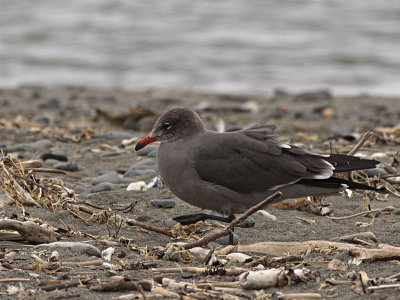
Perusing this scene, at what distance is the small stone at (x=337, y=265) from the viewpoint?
3.76 m

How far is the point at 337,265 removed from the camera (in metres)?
3.79

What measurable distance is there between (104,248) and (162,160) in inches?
36.8

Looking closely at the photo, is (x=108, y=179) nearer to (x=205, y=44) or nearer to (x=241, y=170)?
(x=241, y=170)

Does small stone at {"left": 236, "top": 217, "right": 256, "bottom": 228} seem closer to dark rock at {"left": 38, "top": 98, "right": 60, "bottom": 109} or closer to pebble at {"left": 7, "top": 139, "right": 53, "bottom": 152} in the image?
pebble at {"left": 7, "top": 139, "right": 53, "bottom": 152}

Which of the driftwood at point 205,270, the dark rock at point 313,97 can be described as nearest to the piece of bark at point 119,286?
the driftwood at point 205,270

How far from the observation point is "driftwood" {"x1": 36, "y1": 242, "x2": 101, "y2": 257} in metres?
4.00

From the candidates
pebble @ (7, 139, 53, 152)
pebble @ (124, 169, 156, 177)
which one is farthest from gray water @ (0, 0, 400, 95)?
pebble @ (124, 169, 156, 177)

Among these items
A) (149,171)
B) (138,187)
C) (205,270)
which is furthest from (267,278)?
(149,171)

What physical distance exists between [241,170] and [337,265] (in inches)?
49.1

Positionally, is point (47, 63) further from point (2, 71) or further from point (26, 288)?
point (26, 288)

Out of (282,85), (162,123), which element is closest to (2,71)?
(282,85)

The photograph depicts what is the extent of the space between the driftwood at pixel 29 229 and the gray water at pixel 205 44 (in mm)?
10671

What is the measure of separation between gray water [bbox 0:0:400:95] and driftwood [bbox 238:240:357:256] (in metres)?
10.4

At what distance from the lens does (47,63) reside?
17.3 meters
